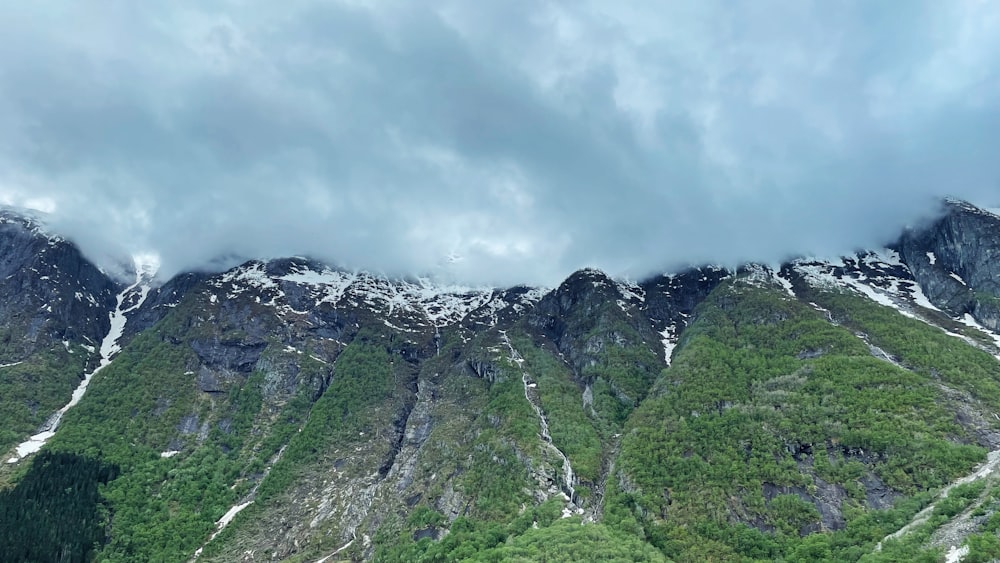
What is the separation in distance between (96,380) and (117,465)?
5165cm

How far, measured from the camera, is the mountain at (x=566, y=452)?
10525 cm

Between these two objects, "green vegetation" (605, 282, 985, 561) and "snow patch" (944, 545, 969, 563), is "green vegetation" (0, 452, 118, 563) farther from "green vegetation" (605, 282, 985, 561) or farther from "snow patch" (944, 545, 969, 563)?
"snow patch" (944, 545, 969, 563)

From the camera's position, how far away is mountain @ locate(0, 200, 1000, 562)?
345ft

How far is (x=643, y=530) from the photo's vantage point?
112 m

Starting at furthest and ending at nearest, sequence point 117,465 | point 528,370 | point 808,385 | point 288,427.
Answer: point 528,370 < point 288,427 < point 117,465 < point 808,385

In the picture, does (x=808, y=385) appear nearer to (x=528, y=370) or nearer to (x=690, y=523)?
(x=690, y=523)

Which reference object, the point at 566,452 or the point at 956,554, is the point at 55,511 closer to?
the point at 566,452

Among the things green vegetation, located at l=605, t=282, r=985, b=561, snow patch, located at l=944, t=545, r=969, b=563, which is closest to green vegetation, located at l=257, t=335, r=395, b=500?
green vegetation, located at l=605, t=282, r=985, b=561

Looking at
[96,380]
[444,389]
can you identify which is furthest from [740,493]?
[96,380]

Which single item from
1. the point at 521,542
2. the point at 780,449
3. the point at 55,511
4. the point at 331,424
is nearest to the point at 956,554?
the point at 780,449

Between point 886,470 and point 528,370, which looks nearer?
point 886,470

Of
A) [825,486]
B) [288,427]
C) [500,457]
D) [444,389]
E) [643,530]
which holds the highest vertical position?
[444,389]

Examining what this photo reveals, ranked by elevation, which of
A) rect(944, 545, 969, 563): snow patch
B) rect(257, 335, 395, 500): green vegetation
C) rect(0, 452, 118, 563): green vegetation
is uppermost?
rect(257, 335, 395, 500): green vegetation

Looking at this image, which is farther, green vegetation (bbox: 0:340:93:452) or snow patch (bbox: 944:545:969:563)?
green vegetation (bbox: 0:340:93:452)
